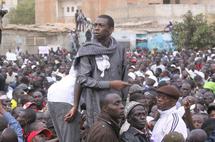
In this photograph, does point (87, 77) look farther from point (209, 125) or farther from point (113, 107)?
point (209, 125)

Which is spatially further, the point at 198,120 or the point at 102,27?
the point at 198,120

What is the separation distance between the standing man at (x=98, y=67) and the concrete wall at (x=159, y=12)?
3433cm

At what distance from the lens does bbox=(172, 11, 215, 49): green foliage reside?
97.0 feet

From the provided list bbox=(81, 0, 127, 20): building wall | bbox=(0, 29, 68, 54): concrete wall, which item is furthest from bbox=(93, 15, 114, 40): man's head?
bbox=(81, 0, 127, 20): building wall

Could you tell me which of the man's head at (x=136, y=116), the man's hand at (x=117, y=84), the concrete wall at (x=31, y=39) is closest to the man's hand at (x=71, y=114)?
the man's hand at (x=117, y=84)

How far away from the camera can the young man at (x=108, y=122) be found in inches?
174

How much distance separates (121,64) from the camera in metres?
5.41

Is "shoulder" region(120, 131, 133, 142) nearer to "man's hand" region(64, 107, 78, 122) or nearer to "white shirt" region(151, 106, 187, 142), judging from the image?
"white shirt" region(151, 106, 187, 142)

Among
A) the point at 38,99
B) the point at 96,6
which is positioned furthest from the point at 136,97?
the point at 96,6

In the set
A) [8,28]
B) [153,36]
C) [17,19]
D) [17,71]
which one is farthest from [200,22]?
[17,19]

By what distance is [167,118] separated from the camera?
534 cm

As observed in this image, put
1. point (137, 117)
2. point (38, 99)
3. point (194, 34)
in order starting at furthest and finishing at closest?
point (194, 34) → point (38, 99) → point (137, 117)

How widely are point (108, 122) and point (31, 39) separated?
31.4 metres

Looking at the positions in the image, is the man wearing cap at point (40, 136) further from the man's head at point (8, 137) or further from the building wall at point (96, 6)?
the building wall at point (96, 6)
